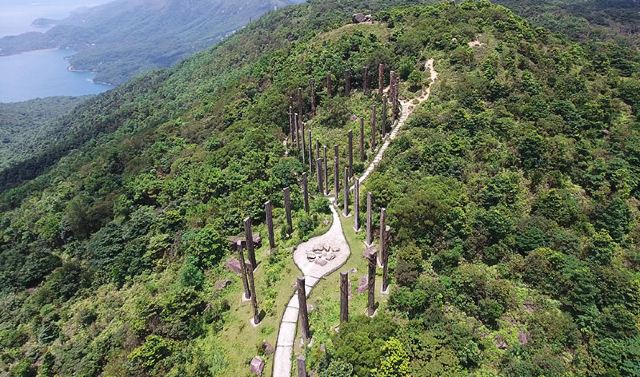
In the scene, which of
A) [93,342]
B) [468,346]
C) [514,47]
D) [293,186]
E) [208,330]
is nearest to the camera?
[468,346]

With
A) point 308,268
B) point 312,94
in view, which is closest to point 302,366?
point 308,268

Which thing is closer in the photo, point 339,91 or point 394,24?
point 339,91

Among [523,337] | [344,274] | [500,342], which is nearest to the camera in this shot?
[344,274]

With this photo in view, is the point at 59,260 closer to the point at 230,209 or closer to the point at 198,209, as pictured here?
the point at 198,209

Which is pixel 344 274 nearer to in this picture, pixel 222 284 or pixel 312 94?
pixel 222 284

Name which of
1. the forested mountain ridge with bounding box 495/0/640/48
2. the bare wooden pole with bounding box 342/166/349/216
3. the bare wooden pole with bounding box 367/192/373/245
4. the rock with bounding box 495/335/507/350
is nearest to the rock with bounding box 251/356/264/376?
the bare wooden pole with bounding box 367/192/373/245

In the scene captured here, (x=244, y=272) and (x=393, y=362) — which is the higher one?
(x=393, y=362)

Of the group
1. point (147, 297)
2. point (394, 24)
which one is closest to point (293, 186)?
point (147, 297)

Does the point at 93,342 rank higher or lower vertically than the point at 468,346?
lower
